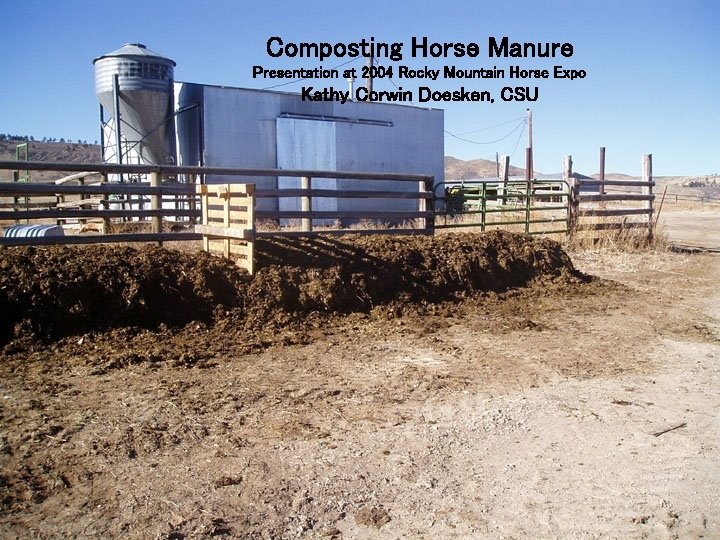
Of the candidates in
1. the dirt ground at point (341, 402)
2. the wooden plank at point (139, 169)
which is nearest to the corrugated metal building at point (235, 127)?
the wooden plank at point (139, 169)

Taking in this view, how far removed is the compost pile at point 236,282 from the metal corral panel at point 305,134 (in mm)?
10198

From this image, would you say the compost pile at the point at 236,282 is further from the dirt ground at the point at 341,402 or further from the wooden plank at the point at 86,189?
the wooden plank at the point at 86,189

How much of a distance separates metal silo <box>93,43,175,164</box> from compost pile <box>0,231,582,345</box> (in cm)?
1262

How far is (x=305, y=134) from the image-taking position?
71.3ft

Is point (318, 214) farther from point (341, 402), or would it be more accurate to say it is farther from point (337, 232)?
point (341, 402)

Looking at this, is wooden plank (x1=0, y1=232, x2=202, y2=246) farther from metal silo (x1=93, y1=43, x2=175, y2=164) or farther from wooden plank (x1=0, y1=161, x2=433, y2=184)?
metal silo (x1=93, y1=43, x2=175, y2=164)

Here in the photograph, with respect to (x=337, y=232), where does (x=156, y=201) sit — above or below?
above

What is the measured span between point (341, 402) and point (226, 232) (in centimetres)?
367

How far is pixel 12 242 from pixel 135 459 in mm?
4897

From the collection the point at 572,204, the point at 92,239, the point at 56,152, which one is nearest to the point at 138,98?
the point at 92,239

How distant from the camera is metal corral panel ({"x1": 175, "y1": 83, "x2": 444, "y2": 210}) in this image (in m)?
19.9

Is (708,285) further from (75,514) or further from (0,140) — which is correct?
(0,140)

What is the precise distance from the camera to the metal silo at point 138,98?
1952 centimetres

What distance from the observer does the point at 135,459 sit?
3.93 metres
